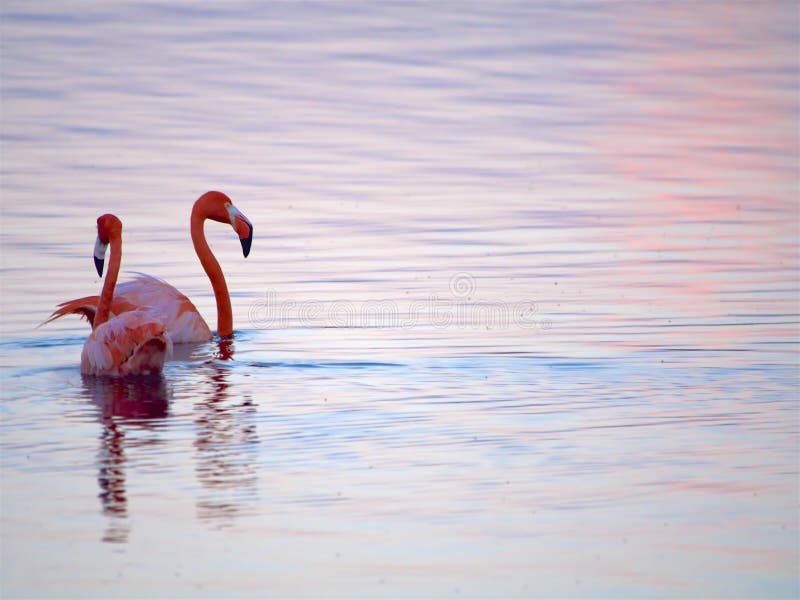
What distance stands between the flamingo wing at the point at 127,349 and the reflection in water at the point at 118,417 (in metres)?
0.06

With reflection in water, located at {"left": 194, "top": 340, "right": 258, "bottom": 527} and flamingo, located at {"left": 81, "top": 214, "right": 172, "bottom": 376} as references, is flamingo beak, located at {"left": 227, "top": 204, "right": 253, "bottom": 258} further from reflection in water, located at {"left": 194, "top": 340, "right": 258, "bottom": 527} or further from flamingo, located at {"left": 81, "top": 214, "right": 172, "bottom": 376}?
reflection in water, located at {"left": 194, "top": 340, "right": 258, "bottom": 527}

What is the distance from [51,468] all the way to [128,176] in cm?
846

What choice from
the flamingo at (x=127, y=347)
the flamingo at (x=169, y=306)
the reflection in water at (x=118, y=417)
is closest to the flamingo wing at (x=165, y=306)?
the flamingo at (x=169, y=306)

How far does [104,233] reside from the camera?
9656mm

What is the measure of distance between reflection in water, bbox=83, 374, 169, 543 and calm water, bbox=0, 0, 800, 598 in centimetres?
2

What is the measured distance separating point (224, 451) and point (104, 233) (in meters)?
3.42

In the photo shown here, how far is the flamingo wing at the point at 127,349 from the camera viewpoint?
326 inches

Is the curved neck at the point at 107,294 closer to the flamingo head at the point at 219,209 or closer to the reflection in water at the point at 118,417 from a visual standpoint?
the reflection in water at the point at 118,417

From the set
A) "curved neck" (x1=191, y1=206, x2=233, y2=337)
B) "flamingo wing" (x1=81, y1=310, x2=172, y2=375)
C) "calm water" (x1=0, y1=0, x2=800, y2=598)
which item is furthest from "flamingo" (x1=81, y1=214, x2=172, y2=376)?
"curved neck" (x1=191, y1=206, x2=233, y2=337)

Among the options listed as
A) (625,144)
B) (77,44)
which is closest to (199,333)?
(625,144)

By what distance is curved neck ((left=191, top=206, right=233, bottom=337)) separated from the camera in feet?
33.1

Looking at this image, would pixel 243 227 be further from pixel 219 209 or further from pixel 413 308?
pixel 413 308

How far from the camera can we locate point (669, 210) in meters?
13.6

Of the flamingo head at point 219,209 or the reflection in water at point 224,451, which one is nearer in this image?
the reflection in water at point 224,451
